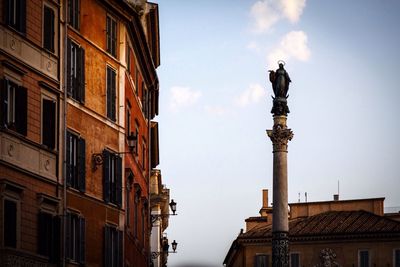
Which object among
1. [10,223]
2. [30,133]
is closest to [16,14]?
[30,133]

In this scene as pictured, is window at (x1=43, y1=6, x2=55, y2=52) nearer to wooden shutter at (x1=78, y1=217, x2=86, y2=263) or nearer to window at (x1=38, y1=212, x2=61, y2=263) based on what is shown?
window at (x1=38, y1=212, x2=61, y2=263)

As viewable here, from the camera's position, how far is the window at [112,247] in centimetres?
4538

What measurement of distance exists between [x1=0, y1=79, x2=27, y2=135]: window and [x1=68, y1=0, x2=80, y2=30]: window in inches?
228

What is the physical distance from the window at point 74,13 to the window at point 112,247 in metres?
7.27

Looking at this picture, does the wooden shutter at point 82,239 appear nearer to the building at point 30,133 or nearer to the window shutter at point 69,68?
the building at point 30,133

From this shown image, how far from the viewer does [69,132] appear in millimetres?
41906

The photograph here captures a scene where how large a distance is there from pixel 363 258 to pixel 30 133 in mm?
76187

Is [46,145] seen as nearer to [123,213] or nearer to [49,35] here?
[49,35]

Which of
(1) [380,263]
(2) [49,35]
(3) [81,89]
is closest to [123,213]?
(3) [81,89]

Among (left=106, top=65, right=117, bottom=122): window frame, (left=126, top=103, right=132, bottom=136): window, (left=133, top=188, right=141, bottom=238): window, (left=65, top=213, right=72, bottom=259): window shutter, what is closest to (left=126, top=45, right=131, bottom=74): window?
(left=126, top=103, right=132, bottom=136): window

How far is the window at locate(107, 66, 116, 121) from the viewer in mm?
46625

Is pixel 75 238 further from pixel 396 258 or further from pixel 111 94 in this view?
pixel 396 258

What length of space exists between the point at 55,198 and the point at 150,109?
24141 millimetres

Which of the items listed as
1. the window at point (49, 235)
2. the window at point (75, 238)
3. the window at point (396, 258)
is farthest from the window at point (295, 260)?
the window at point (49, 235)
